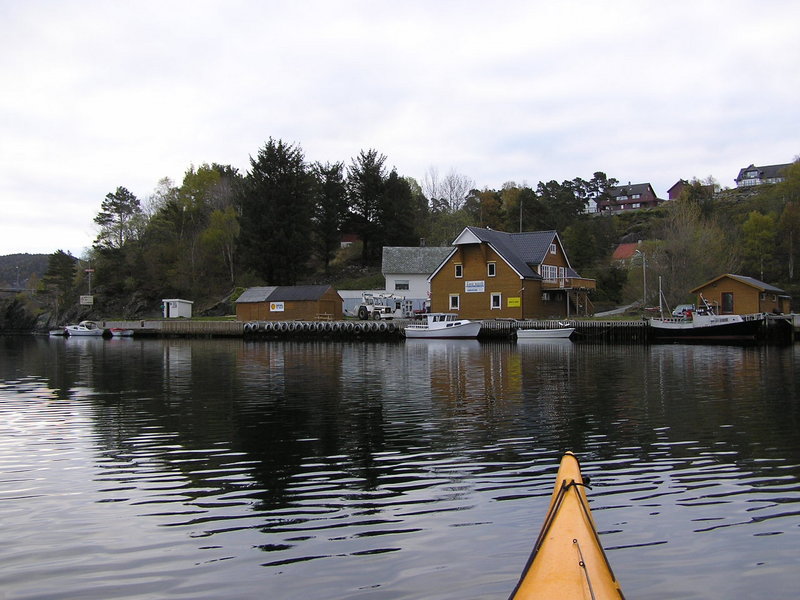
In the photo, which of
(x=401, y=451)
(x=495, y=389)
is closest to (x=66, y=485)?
(x=401, y=451)

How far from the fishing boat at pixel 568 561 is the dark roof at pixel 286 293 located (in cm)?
6089

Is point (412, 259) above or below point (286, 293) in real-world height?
above

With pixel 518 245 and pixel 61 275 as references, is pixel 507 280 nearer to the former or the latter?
pixel 518 245

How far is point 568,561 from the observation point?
5707 millimetres

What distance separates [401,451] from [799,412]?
1107 centimetres

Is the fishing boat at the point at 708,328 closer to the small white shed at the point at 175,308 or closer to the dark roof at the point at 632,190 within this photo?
the small white shed at the point at 175,308

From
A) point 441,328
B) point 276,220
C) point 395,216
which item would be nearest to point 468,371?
point 441,328

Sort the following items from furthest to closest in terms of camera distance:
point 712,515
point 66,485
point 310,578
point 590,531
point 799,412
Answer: point 799,412
point 66,485
point 712,515
point 310,578
point 590,531

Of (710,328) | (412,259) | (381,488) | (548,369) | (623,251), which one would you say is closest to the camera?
(381,488)

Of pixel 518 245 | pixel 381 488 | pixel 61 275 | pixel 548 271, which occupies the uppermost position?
pixel 61 275

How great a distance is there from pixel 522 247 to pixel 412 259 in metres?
14.7

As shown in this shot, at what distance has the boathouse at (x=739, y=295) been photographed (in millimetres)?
52500

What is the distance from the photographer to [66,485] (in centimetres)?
1126

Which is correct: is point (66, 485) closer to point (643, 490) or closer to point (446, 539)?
point (446, 539)
